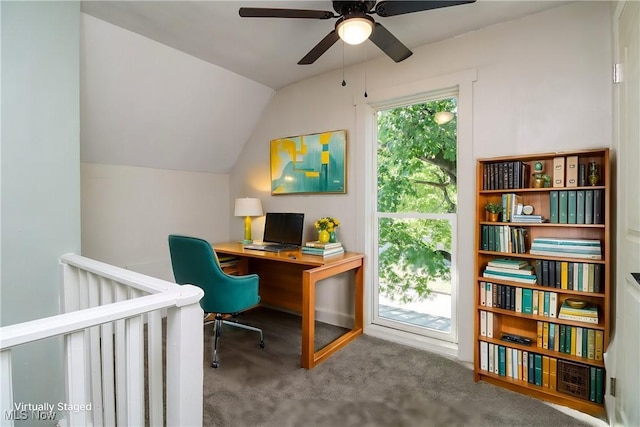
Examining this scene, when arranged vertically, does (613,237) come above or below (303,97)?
below

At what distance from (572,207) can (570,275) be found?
0.39 meters

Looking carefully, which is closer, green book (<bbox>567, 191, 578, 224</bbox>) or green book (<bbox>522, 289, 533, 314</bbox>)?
green book (<bbox>567, 191, 578, 224</bbox>)

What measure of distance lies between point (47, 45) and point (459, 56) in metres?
2.57

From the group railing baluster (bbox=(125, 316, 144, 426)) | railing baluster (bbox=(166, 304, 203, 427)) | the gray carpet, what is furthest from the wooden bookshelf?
railing baluster (bbox=(125, 316, 144, 426))

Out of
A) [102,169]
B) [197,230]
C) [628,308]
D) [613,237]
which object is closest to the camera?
[628,308]

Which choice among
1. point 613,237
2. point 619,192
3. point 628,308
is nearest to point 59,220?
point 628,308

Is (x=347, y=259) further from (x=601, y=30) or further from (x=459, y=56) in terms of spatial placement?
(x=601, y=30)

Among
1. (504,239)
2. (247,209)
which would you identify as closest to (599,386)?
(504,239)

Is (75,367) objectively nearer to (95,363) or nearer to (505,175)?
(95,363)

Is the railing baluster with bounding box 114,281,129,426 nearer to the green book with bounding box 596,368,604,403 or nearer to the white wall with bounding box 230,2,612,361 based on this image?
the white wall with bounding box 230,2,612,361

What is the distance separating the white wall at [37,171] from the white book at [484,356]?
2.46m

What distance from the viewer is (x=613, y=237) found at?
69.2 inches

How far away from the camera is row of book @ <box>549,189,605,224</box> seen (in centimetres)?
177

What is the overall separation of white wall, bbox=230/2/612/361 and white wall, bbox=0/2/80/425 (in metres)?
2.01
